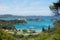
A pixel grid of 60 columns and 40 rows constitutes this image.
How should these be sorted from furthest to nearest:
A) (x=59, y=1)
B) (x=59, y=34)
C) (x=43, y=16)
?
(x=59, y=1) < (x=43, y=16) < (x=59, y=34)

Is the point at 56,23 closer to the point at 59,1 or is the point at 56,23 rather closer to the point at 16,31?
the point at 59,1

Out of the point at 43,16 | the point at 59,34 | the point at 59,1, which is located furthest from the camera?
the point at 59,1

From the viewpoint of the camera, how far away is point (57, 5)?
314 inches

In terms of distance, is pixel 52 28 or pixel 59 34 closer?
pixel 59 34

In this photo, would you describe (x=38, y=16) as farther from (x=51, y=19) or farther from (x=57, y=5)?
(x=57, y=5)

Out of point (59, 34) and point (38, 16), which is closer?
point (59, 34)

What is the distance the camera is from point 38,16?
294 inches

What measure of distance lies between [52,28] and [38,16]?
0.64 meters

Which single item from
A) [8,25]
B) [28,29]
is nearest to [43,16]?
[28,29]

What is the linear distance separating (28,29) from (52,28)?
0.82 m

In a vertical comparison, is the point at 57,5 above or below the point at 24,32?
above

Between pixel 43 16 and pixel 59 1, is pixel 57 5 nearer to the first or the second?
pixel 59 1

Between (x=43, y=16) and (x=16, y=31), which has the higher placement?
(x=43, y=16)

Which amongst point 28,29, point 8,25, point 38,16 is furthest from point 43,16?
point 8,25
